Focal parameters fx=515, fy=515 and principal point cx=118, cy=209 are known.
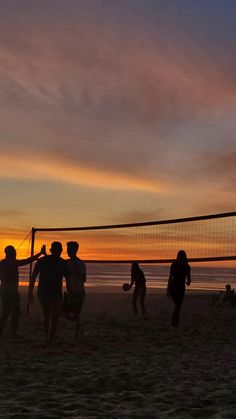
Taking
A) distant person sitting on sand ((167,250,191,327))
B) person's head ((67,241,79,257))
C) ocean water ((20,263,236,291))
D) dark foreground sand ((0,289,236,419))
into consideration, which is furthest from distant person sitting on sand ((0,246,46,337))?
ocean water ((20,263,236,291))

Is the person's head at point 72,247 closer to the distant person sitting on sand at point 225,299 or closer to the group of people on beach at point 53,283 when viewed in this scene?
the group of people on beach at point 53,283

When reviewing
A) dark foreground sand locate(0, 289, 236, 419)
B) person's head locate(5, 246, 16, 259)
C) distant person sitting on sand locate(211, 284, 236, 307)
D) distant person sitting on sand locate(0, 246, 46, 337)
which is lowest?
dark foreground sand locate(0, 289, 236, 419)

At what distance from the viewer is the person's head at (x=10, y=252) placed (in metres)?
8.79

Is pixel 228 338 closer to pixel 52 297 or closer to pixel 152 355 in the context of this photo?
pixel 152 355

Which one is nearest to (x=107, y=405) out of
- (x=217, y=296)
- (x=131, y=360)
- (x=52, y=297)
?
(x=131, y=360)

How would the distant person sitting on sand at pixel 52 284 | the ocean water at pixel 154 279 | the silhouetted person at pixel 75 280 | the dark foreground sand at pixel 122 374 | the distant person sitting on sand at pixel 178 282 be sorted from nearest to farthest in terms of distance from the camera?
the dark foreground sand at pixel 122 374, the distant person sitting on sand at pixel 52 284, the silhouetted person at pixel 75 280, the distant person sitting on sand at pixel 178 282, the ocean water at pixel 154 279

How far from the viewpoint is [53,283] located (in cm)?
788

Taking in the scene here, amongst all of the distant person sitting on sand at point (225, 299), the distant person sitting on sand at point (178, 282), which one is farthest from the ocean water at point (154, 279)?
the distant person sitting on sand at point (178, 282)

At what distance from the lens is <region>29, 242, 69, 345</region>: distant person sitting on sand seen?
7.85m

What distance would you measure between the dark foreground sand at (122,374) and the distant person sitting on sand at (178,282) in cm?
37

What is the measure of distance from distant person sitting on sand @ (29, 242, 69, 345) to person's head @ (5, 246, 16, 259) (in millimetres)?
947

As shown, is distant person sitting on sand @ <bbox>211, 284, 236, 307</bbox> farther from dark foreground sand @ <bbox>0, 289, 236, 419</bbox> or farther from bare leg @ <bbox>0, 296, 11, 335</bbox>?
Answer: bare leg @ <bbox>0, 296, 11, 335</bbox>

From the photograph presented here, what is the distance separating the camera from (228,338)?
29.3ft

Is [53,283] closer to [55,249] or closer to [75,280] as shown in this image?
[55,249]
